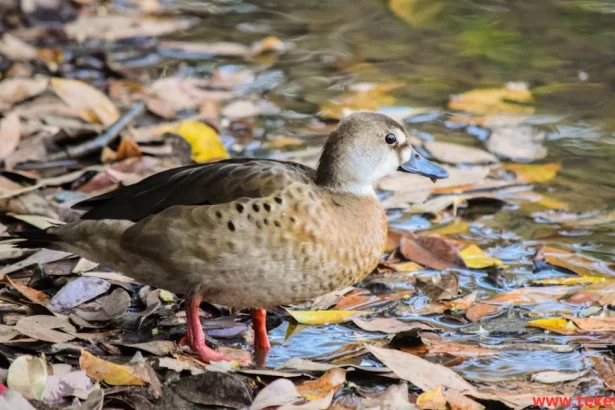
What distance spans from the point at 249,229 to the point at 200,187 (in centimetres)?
37

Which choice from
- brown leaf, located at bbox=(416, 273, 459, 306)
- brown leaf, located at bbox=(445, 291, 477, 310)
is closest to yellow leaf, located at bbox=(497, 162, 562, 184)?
brown leaf, located at bbox=(416, 273, 459, 306)

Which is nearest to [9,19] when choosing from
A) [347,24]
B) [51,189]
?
[347,24]

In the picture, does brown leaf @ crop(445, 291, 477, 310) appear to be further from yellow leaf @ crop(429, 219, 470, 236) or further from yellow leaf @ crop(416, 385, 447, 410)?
yellow leaf @ crop(416, 385, 447, 410)

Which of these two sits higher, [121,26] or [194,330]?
[121,26]

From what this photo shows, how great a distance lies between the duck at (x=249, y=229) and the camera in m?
4.85

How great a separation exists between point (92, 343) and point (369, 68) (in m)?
5.19

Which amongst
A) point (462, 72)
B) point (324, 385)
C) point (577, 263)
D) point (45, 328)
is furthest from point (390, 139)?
point (462, 72)

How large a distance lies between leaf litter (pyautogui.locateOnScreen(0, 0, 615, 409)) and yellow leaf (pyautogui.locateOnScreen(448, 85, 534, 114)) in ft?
0.06

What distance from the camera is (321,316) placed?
540 centimetres

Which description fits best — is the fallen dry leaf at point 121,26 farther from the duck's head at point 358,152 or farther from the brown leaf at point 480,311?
the brown leaf at point 480,311

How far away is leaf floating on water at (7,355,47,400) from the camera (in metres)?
4.22

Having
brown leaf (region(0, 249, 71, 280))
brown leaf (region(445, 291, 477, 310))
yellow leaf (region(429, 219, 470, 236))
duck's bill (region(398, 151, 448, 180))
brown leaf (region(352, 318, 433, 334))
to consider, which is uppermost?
duck's bill (region(398, 151, 448, 180))

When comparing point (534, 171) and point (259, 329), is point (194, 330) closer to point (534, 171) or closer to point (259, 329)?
point (259, 329)

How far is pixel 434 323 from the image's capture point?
537 centimetres
